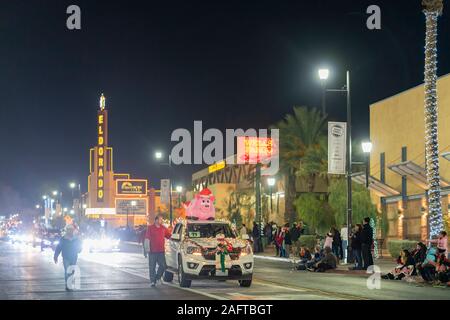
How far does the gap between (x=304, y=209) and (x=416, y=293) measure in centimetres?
3361

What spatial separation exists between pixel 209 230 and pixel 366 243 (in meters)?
8.10

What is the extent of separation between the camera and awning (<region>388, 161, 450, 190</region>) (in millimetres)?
41453

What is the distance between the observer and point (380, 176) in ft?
166

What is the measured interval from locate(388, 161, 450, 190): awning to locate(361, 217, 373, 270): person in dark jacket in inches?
532

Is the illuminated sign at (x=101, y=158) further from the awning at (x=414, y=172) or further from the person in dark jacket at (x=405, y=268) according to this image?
the person in dark jacket at (x=405, y=268)

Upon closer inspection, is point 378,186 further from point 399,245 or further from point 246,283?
point 246,283

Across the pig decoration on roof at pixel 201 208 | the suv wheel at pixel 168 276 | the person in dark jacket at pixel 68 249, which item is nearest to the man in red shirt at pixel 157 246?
the suv wheel at pixel 168 276

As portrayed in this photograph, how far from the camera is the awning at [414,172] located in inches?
1632

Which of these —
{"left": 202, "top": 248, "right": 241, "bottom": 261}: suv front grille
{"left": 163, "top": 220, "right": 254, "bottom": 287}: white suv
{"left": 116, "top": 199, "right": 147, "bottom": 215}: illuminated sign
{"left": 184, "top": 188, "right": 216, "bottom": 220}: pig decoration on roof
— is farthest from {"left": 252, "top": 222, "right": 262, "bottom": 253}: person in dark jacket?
{"left": 116, "top": 199, "right": 147, "bottom": 215}: illuminated sign

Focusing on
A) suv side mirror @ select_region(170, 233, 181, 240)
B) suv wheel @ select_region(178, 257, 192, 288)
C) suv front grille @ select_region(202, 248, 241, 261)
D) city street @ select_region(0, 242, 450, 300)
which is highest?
suv side mirror @ select_region(170, 233, 181, 240)

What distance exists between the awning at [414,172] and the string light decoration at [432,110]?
895cm

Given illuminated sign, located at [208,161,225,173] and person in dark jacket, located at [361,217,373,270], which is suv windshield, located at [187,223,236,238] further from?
illuminated sign, located at [208,161,225,173]
